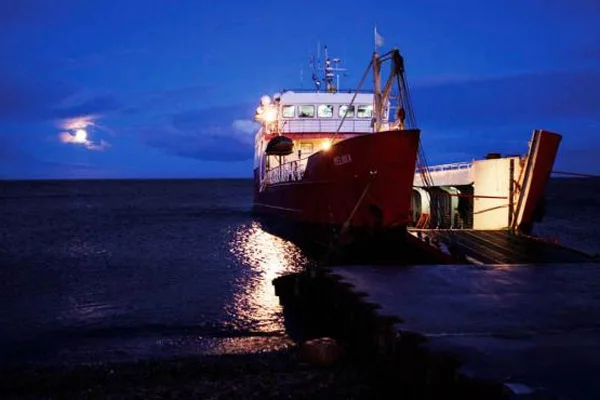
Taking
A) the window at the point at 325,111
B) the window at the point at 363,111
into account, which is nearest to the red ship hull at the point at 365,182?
the window at the point at 363,111

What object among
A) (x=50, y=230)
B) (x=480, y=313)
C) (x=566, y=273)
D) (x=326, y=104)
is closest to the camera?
(x=480, y=313)

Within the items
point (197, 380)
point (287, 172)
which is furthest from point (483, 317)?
point (287, 172)

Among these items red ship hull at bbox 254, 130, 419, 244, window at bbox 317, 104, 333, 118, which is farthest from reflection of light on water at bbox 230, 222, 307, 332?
window at bbox 317, 104, 333, 118

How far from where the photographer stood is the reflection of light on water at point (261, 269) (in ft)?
40.4

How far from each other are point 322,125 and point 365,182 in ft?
43.1

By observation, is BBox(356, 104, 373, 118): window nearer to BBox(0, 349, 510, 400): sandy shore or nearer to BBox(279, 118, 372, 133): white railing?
BBox(279, 118, 372, 133): white railing

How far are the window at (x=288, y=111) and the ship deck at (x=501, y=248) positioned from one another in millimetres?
14477

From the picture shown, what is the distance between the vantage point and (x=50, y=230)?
34406 mm

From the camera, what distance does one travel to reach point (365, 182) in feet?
54.0

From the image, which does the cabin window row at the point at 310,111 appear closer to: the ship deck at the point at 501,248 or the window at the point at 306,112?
the window at the point at 306,112

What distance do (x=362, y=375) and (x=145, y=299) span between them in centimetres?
796

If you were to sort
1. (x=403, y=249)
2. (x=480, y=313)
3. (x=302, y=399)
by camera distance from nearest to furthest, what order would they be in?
(x=302, y=399)
(x=480, y=313)
(x=403, y=249)

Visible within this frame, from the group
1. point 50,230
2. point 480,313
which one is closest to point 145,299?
point 480,313

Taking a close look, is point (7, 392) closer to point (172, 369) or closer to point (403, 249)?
point (172, 369)
